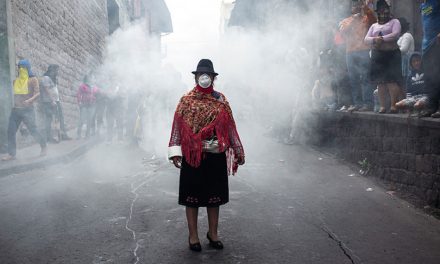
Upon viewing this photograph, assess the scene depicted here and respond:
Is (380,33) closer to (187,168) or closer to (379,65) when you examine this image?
(379,65)

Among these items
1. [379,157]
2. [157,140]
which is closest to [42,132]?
[157,140]

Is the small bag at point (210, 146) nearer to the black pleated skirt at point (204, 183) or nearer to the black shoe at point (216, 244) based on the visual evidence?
the black pleated skirt at point (204, 183)

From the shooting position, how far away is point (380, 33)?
275 inches

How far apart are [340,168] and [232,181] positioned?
216cm

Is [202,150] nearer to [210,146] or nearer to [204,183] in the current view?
[210,146]

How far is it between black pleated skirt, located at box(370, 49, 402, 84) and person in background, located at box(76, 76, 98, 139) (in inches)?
346

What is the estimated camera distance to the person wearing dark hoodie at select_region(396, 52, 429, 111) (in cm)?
563

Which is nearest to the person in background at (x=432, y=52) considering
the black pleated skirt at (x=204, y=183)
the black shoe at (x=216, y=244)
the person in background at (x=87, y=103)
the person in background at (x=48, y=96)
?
the black pleated skirt at (x=204, y=183)

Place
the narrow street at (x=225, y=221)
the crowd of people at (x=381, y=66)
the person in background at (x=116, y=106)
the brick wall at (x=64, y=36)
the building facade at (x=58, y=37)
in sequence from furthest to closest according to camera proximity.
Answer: the person in background at (x=116, y=106), the brick wall at (x=64, y=36), the building facade at (x=58, y=37), the crowd of people at (x=381, y=66), the narrow street at (x=225, y=221)

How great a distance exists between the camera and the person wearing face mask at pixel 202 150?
12.7ft

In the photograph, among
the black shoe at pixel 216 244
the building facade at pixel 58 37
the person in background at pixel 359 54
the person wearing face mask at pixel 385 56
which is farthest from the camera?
the building facade at pixel 58 37

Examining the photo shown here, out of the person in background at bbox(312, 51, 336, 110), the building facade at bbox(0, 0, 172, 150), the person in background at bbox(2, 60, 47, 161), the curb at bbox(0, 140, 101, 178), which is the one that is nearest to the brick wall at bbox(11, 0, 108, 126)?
the building facade at bbox(0, 0, 172, 150)

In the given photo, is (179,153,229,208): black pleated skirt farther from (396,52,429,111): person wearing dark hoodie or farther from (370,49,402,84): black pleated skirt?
(370,49,402,84): black pleated skirt

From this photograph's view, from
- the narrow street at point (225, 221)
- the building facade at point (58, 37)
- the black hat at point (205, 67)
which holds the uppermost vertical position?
the building facade at point (58, 37)
